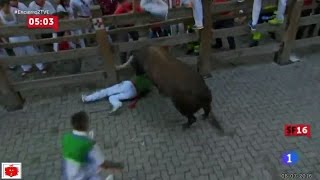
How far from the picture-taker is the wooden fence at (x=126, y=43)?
17.6 feet

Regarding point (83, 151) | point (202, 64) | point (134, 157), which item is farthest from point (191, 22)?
point (83, 151)

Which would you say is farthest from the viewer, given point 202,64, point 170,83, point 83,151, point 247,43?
point 247,43

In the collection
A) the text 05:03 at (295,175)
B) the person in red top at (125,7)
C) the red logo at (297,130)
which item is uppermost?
the person in red top at (125,7)

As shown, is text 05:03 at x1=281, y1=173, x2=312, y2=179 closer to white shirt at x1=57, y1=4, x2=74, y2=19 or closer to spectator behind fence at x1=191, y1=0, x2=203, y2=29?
spectator behind fence at x1=191, y1=0, x2=203, y2=29

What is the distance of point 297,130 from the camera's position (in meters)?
4.70

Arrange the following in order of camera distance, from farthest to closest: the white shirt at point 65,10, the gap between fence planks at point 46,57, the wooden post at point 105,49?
the white shirt at point 65,10 < the gap between fence planks at point 46,57 < the wooden post at point 105,49

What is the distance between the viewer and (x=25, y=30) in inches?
203

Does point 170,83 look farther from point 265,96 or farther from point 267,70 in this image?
point 267,70

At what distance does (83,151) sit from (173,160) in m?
1.72

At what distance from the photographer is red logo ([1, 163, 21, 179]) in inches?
171

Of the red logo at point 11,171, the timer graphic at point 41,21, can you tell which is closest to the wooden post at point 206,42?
the timer graphic at point 41,21

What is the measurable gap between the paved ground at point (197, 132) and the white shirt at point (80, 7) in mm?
1842

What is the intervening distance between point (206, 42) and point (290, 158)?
102 inches

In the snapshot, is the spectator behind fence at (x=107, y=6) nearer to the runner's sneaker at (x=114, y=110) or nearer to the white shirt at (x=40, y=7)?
the white shirt at (x=40, y=7)
